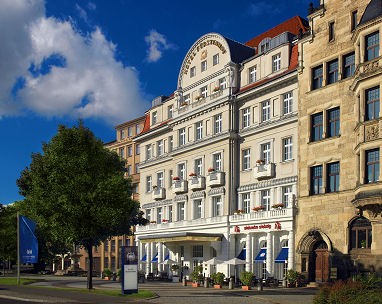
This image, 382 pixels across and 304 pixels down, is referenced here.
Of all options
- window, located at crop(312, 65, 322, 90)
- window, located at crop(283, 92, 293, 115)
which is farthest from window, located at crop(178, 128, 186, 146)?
window, located at crop(312, 65, 322, 90)

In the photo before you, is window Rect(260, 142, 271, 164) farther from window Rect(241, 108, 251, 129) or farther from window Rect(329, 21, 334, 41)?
window Rect(329, 21, 334, 41)

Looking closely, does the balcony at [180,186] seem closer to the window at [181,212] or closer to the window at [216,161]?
the window at [181,212]

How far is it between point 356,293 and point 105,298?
1916cm

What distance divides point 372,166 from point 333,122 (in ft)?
23.7

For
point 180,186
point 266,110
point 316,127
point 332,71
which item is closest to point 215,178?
point 180,186

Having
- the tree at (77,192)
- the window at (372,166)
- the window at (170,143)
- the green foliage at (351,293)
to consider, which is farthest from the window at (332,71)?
the window at (170,143)

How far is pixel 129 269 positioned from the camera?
40.0m

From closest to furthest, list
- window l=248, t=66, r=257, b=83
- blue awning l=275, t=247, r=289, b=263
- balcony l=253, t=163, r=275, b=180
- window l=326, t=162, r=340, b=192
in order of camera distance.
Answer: window l=326, t=162, r=340, b=192 < blue awning l=275, t=247, r=289, b=263 < balcony l=253, t=163, r=275, b=180 < window l=248, t=66, r=257, b=83

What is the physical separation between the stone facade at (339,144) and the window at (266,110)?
6.61 m

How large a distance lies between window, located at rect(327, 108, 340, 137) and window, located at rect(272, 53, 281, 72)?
1069cm

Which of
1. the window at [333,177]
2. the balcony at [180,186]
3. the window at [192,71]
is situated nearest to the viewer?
the window at [333,177]

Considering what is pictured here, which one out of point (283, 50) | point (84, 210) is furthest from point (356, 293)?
point (283, 50)

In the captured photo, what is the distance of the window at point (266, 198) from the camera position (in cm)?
5910

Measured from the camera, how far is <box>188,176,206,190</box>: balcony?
67.6 metres
